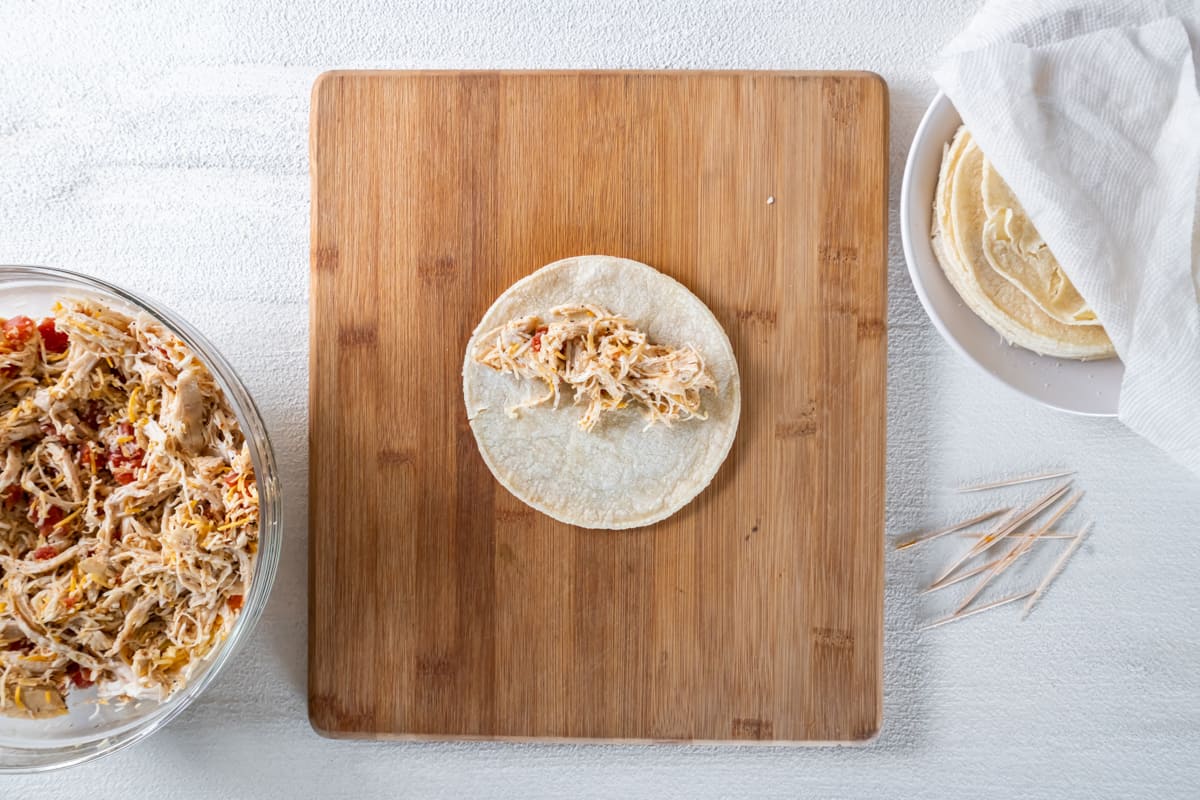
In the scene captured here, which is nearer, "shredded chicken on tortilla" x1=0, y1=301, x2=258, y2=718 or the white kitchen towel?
"shredded chicken on tortilla" x1=0, y1=301, x2=258, y2=718

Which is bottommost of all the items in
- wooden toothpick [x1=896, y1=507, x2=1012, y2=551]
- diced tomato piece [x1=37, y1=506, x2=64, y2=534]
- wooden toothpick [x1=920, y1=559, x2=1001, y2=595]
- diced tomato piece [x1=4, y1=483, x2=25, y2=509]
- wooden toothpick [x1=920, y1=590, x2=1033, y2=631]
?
wooden toothpick [x1=920, y1=590, x2=1033, y2=631]

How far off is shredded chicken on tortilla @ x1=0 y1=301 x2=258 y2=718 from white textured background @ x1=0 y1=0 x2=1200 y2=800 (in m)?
0.47

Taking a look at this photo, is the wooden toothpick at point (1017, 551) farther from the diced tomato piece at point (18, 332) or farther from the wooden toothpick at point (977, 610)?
the diced tomato piece at point (18, 332)

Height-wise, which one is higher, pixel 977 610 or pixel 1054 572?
pixel 1054 572

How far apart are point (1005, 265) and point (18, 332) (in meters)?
2.26

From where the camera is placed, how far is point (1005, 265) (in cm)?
196

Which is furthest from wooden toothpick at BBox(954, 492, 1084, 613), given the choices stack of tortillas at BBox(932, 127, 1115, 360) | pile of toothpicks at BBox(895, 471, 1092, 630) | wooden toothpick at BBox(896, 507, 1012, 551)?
stack of tortillas at BBox(932, 127, 1115, 360)

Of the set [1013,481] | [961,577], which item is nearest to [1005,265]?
[1013,481]

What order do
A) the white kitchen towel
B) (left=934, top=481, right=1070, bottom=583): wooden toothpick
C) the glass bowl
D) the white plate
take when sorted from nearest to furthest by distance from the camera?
the glass bowl, the white kitchen towel, the white plate, (left=934, top=481, right=1070, bottom=583): wooden toothpick

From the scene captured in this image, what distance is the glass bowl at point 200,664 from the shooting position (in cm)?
170

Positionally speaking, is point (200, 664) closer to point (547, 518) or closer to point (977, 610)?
point (547, 518)

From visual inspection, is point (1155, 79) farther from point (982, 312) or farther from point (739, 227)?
point (739, 227)

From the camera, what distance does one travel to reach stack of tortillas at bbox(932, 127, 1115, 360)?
6.40 feet

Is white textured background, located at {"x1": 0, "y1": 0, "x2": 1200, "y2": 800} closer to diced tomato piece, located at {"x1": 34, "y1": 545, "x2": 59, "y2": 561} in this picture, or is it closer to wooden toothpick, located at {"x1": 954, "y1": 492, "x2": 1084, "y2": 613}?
wooden toothpick, located at {"x1": 954, "y1": 492, "x2": 1084, "y2": 613}
